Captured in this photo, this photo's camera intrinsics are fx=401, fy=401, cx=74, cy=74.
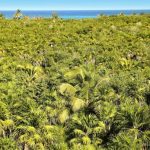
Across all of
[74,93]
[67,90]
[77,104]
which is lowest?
[77,104]

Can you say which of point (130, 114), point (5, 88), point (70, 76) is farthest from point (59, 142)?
point (70, 76)

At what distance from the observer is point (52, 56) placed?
2044 inches

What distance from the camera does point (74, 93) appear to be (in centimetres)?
3672

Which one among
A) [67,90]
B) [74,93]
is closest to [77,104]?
[74,93]

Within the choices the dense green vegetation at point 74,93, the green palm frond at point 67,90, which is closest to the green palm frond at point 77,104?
the dense green vegetation at point 74,93

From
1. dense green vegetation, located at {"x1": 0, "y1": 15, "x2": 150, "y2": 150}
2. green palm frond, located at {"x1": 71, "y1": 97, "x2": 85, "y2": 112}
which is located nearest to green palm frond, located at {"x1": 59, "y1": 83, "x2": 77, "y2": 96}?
dense green vegetation, located at {"x1": 0, "y1": 15, "x2": 150, "y2": 150}

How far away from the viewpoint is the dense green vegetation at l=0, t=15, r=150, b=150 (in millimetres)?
30109

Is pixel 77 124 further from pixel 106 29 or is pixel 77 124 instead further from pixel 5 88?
pixel 106 29

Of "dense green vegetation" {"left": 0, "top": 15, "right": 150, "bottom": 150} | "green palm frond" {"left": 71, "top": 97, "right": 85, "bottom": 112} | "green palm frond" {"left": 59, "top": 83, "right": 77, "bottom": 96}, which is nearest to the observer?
"dense green vegetation" {"left": 0, "top": 15, "right": 150, "bottom": 150}

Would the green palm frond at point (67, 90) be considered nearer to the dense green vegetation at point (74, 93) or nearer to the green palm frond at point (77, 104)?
the dense green vegetation at point (74, 93)

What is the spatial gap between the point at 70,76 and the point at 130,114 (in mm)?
10997

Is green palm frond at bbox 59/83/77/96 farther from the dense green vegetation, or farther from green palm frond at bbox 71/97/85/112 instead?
green palm frond at bbox 71/97/85/112

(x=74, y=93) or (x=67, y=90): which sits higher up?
(x=67, y=90)

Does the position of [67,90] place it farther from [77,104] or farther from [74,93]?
[77,104]
